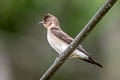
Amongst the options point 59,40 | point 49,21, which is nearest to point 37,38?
point 49,21

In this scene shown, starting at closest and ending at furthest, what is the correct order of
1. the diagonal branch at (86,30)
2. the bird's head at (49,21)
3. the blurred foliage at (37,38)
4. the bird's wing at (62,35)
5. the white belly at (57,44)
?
the diagonal branch at (86,30) < the bird's wing at (62,35) < the white belly at (57,44) < the bird's head at (49,21) < the blurred foliage at (37,38)

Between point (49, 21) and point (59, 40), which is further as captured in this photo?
point (49, 21)

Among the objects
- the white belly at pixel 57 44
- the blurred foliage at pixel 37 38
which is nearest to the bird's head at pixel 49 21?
the white belly at pixel 57 44

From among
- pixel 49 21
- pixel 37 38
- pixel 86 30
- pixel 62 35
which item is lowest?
pixel 37 38

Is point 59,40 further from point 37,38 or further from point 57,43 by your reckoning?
point 37,38

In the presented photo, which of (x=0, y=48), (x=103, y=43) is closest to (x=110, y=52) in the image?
(x=103, y=43)

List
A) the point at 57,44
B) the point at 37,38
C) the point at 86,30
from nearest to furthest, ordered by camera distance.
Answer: the point at 86,30 → the point at 57,44 → the point at 37,38

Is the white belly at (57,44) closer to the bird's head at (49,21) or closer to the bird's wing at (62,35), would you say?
the bird's wing at (62,35)

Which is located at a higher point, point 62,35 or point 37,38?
point 62,35

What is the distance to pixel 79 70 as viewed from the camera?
9891mm

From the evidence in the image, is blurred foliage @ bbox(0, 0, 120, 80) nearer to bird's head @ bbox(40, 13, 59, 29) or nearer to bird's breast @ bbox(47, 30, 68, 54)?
bird's head @ bbox(40, 13, 59, 29)

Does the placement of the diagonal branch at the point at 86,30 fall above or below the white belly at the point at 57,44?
above

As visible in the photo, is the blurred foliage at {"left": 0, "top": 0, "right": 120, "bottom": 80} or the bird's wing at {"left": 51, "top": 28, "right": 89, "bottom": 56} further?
the blurred foliage at {"left": 0, "top": 0, "right": 120, "bottom": 80}

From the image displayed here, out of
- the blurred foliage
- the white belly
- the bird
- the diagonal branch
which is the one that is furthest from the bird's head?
the blurred foliage
